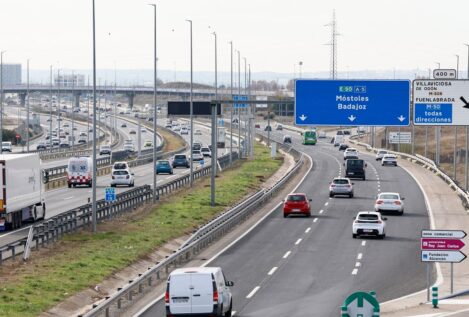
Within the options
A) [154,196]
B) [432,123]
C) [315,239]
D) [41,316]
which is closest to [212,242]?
[315,239]

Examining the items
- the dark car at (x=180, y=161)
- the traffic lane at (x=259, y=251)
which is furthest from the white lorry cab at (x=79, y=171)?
the dark car at (x=180, y=161)

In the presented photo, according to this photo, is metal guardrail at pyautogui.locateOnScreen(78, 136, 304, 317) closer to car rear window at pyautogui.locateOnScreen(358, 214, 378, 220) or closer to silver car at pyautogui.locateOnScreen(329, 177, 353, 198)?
silver car at pyautogui.locateOnScreen(329, 177, 353, 198)

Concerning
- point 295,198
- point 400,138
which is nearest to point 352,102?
point 295,198

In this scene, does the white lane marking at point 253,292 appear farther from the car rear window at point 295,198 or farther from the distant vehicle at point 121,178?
the distant vehicle at point 121,178

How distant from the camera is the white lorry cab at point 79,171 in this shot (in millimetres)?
86062

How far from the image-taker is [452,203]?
74812 mm

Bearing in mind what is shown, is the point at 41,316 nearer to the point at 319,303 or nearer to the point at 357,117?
the point at 319,303

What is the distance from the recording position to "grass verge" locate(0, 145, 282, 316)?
33875 mm

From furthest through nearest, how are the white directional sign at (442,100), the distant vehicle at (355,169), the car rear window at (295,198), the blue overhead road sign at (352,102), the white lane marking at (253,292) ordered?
the distant vehicle at (355,169) < the car rear window at (295,198) < the blue overhead road sign at (352,102) < the white directional sign at (442,100) < the white lane marking at (253,292)

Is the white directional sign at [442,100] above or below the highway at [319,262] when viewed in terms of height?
above

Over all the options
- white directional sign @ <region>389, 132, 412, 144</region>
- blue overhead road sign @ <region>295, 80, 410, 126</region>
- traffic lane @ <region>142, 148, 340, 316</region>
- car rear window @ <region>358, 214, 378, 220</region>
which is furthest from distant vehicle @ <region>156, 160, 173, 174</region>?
blue overhead road sign @ <region>295, 80, 410, 126</region>

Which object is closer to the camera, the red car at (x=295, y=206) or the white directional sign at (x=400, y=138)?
the red car at (x=295, y=206)

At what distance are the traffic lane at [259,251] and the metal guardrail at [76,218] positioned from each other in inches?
261

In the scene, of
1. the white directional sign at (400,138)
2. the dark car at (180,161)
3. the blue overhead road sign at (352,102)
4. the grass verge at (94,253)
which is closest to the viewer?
the grass verge at (94,253)
